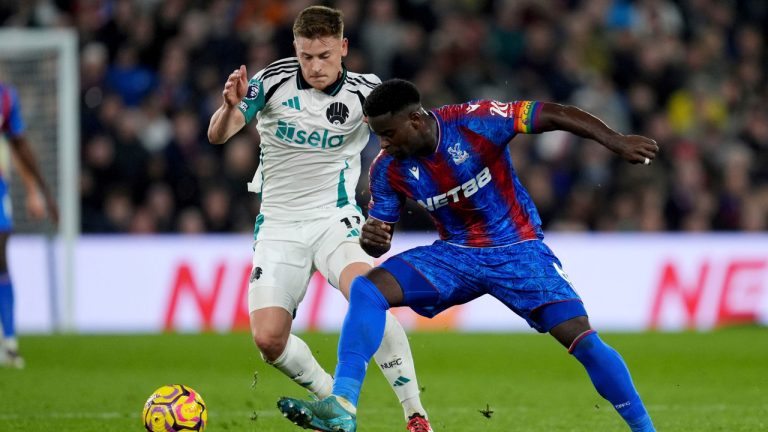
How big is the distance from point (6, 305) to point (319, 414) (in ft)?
18.2

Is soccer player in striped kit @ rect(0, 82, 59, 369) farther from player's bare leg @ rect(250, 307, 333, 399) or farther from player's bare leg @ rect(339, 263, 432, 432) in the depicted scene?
player's bare leg @ rect(339, 263, 432, 432)

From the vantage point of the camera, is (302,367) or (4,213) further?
(4,213)

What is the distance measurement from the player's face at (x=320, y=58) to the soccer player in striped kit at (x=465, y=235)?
0.88m

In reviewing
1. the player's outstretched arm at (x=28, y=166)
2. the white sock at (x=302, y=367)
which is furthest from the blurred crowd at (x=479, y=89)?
the white sock at (x=302, y=367)

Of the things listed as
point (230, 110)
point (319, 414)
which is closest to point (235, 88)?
point (230, 110)

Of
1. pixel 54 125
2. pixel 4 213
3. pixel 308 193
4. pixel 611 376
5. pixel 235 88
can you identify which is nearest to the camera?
pixel 611 376

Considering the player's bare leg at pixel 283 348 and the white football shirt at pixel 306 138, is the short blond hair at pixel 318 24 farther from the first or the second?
the player's bare leg at pixel 283 348

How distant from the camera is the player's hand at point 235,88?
20.4 ft

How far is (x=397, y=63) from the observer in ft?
52.3

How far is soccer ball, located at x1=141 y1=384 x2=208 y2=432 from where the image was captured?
6.27 m

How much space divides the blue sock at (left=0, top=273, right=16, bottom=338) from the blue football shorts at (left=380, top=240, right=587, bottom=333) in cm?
523

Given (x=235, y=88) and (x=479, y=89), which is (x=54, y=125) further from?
(x=235, y=88)

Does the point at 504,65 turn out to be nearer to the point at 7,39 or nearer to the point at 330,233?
the point at 7,39

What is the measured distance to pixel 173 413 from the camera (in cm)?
630
